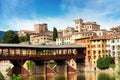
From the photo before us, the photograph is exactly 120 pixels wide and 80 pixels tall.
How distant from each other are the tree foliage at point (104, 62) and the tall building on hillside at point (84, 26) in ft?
185

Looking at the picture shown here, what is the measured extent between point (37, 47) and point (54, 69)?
5888 mm

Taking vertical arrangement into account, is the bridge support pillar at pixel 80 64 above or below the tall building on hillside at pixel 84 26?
below

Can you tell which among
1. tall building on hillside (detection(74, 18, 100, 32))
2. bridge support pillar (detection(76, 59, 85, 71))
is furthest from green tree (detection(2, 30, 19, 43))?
tall building on hillside (detection(74, 18, 100, 32))

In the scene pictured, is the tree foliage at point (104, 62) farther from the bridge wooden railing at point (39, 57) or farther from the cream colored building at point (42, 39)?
the cream colored building at point (42, 39)

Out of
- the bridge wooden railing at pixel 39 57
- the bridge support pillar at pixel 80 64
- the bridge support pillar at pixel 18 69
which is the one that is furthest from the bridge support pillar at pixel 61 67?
the bridge support pillar at pixel 18 69

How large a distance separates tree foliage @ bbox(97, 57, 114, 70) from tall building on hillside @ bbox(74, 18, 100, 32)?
56420mm

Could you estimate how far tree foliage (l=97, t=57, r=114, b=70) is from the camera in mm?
66750

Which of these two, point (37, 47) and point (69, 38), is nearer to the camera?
point (37, 47)

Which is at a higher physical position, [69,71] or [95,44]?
[95,44]

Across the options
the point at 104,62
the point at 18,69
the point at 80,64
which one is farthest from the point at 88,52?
the point at 18,69

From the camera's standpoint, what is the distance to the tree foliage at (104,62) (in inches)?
2628

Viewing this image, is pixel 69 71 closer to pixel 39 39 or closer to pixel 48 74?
pixel 48 74

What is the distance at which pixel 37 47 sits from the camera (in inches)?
2532

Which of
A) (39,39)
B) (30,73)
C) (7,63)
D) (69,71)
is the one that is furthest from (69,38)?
(30,73)
